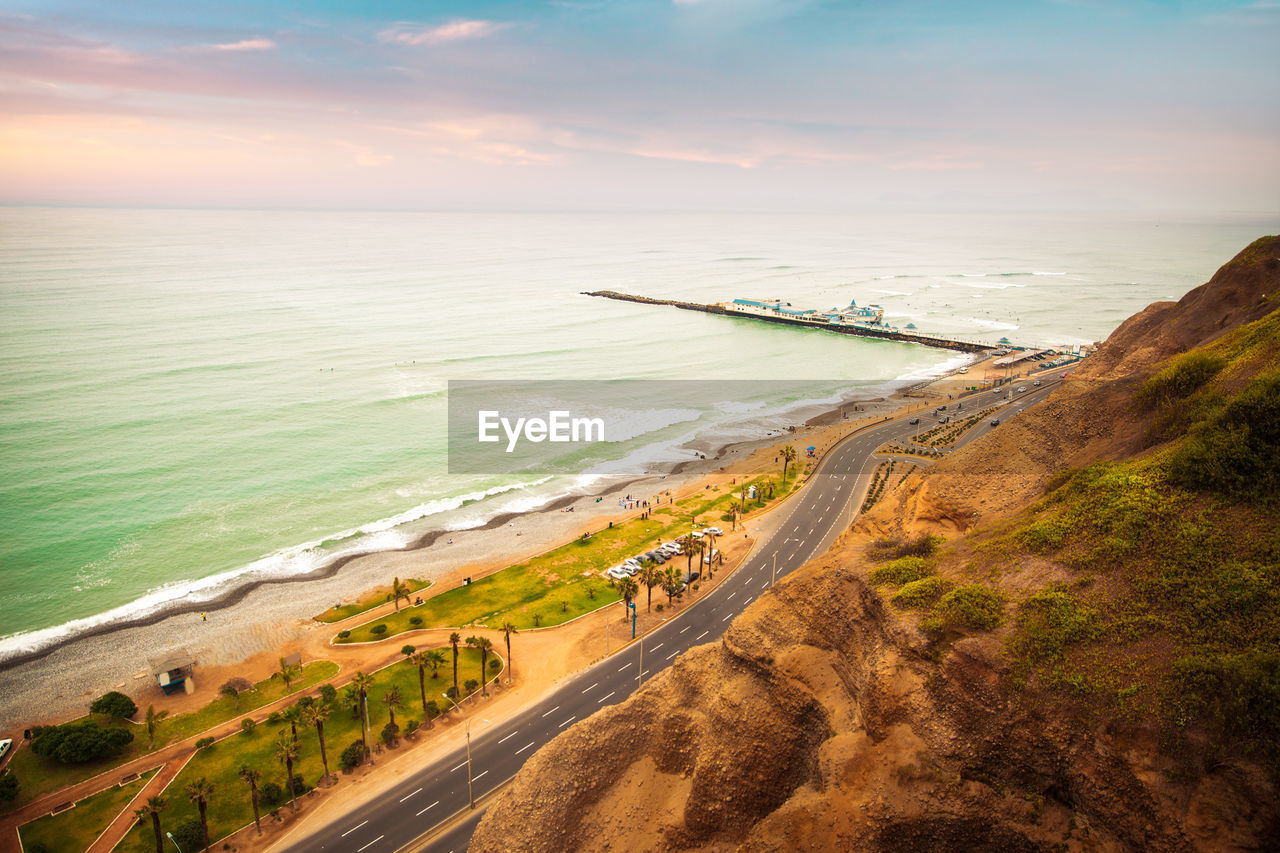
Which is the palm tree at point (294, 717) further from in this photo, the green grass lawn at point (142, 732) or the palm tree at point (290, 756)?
the green grass lawn at point (142, 732)

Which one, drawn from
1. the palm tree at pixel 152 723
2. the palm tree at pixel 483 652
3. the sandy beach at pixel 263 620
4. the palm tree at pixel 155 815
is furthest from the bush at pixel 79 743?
the palm tree at pixel 483 652

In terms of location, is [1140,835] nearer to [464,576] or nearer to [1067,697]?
[1067,697]

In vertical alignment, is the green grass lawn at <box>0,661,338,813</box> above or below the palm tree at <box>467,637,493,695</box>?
below

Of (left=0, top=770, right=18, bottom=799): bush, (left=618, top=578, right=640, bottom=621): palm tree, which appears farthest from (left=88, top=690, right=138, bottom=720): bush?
(left=618, top=578, right=640, bottom=621): palm tree

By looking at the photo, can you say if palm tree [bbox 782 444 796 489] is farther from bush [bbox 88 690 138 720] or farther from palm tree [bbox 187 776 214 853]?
bush [bbox 88 690 138 720]

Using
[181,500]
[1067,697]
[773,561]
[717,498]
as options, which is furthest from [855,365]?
[1067,697]

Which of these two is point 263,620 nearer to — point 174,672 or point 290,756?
point 174,672
